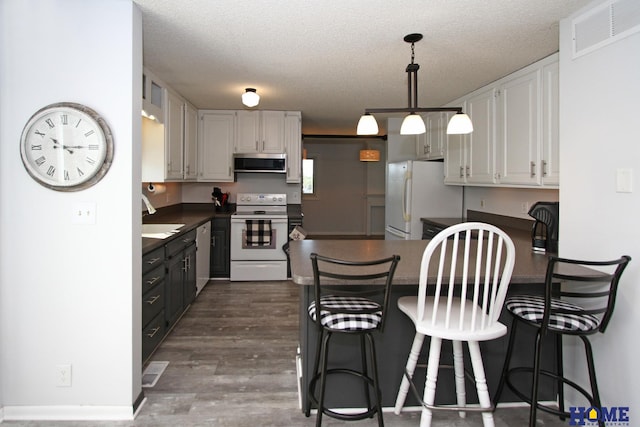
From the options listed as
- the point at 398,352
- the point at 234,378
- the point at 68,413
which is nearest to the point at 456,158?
the point at 398,352

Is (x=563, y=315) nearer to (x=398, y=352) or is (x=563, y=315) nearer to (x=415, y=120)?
(x=398, y=352)

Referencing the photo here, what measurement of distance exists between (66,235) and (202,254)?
8.60ft

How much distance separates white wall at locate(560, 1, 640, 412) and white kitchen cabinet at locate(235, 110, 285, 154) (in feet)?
12.1

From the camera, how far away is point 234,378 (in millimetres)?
2783

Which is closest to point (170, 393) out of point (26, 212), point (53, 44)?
point (26, 212)

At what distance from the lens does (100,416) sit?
2.28m

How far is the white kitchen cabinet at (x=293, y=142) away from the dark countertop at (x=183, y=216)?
100 cm

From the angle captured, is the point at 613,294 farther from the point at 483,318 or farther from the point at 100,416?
the point at 100,416

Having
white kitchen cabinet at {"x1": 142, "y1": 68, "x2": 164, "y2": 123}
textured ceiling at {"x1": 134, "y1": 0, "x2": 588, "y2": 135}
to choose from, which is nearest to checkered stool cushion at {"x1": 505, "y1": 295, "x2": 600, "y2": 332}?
textured ceiling at {"x1": 134, "y1": 0, "x2": 588, "y2": 135}

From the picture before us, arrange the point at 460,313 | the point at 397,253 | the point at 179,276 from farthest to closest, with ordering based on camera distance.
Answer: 1. the point at 179,276
2. the point at 397,253
3. the point at 460,313

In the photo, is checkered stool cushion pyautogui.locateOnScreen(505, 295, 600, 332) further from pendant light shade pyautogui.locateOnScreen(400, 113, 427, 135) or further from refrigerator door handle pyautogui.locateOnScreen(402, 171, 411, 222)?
refrigerator door handle pyautogui.locateOnScreen(402, 171, 411, 222)

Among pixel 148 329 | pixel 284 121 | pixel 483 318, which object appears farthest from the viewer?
pixel 284 121

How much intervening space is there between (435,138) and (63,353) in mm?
4277

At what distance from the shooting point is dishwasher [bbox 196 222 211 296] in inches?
181
